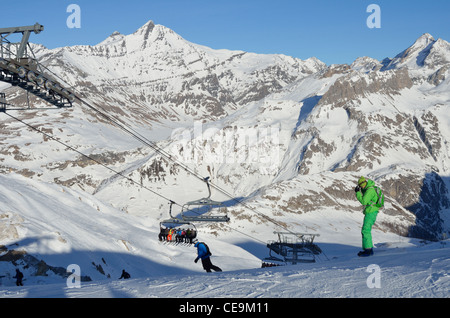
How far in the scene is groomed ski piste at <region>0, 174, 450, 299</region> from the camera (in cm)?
998

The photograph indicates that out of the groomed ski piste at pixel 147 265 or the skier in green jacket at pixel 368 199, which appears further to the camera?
the skier in green jacket at pixel 368 199

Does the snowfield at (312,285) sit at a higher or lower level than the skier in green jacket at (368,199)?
lower

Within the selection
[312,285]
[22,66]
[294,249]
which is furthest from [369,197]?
[294,249]

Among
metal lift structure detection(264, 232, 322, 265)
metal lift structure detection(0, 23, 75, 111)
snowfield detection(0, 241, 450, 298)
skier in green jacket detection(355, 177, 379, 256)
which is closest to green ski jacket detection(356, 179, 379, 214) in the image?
skier in green jacket detection(355, 177, 379, 256)

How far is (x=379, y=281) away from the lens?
9.98 meters

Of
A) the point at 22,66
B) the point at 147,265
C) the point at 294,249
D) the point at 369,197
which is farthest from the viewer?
the point at 294,249

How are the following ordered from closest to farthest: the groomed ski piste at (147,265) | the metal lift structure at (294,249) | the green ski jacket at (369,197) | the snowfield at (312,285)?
1. the snowfield at (312,285)
2. the groomed ski piste at (147,265)
3. the green ski jacket at (369,197)
4. the metal lift structure at (294,249)

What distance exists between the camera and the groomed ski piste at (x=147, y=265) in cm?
998

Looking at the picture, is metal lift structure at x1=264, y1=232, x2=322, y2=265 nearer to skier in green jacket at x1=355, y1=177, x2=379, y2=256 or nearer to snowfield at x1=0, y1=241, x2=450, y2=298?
skier in green jacket at x1=355, y1=177, x2=379, y2=256

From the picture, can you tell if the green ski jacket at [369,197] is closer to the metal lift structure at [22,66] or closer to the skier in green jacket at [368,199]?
the skier in green jacket at [368,199]

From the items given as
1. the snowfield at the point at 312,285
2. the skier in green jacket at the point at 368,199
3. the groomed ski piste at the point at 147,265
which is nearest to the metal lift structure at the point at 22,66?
the groomed ski piste at the point at 147,265

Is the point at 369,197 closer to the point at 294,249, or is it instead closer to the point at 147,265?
the point at 147,265

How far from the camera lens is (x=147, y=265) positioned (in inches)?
1724
